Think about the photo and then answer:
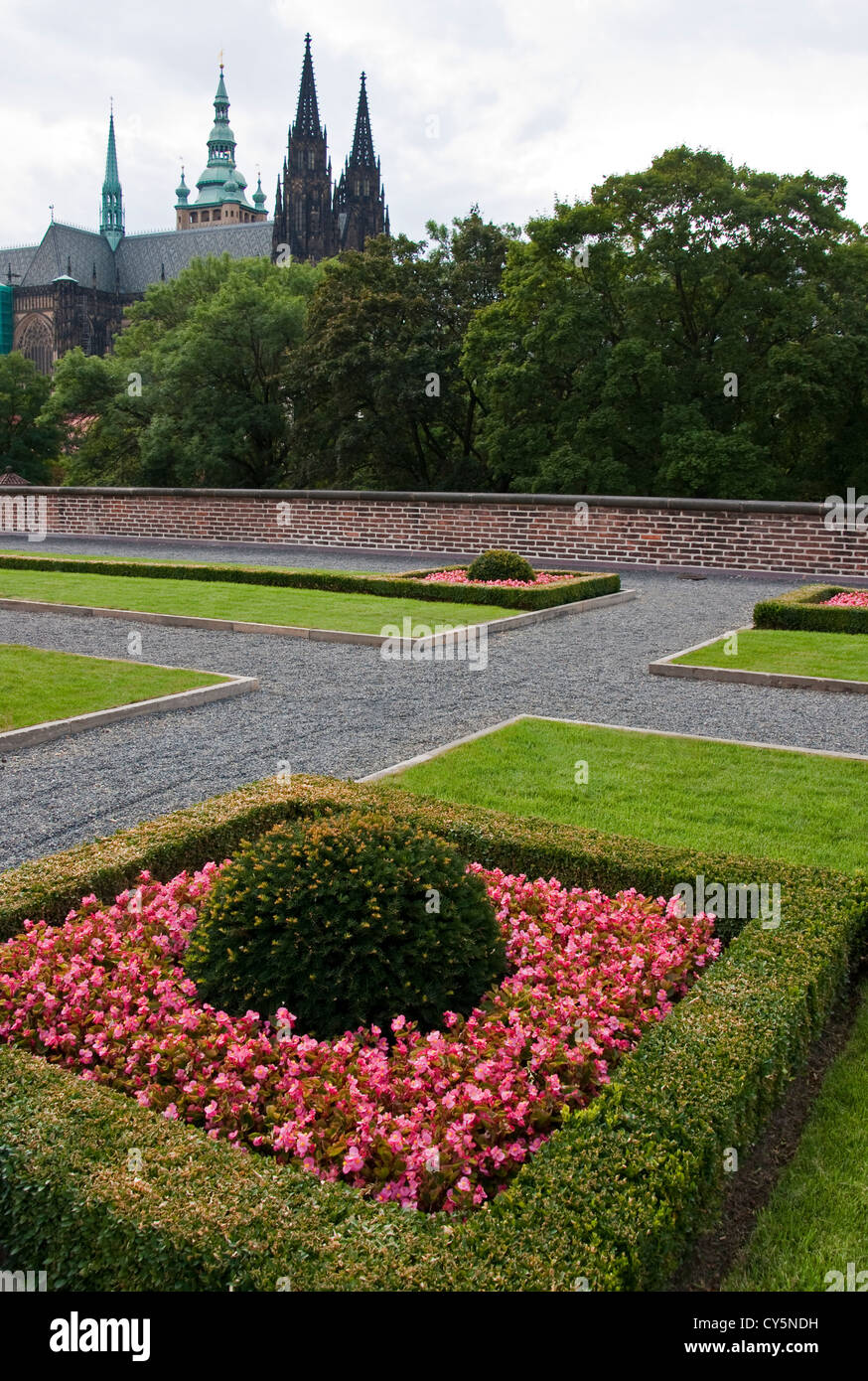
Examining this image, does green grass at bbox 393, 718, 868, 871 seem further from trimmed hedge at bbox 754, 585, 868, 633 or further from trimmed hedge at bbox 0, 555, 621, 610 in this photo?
trimmed hedge at bbox 0, 555, 621, 610

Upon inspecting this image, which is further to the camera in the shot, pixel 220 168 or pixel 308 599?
pixel 220 168

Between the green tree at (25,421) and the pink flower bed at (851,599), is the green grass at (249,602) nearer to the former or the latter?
the pink flower bed at (851,599)

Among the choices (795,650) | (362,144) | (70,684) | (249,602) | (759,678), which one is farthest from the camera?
(362,144)

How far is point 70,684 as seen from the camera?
31.9 ft

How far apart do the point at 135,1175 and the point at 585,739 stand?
5.73 metres

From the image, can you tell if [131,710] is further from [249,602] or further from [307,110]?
[307,110]

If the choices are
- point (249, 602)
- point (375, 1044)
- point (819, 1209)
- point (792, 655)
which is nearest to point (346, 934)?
point (375, 1044)

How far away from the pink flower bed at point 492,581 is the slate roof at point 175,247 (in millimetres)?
84787

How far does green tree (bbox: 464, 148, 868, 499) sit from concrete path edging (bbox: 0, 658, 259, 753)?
18719 millimetres

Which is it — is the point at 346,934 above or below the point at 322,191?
below

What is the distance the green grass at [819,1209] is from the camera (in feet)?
9.46

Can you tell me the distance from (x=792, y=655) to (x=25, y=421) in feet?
167

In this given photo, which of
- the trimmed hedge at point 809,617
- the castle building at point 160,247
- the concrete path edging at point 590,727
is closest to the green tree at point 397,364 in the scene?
the trimmed hedge at point 809,617

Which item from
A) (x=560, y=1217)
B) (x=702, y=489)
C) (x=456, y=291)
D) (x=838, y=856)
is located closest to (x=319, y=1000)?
(x=560, y=1217)
